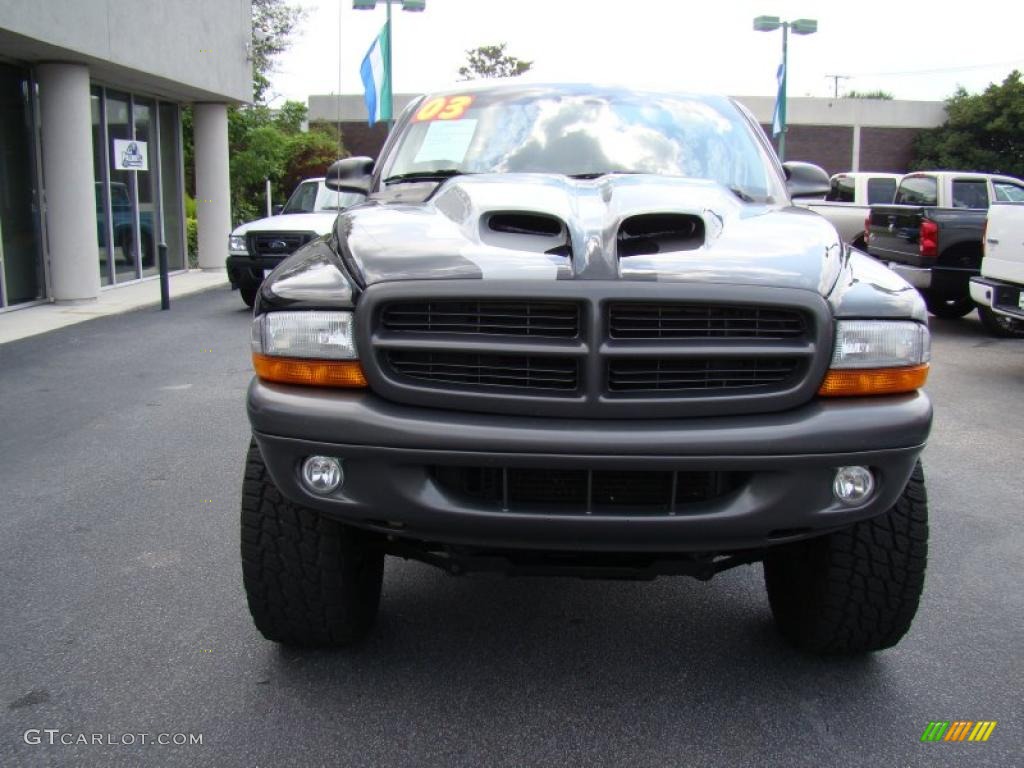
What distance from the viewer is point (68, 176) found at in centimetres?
1388

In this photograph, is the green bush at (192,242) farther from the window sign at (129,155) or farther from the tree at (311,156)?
the tree at (311,156)

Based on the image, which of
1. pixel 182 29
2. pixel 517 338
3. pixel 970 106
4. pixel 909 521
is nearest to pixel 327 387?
pixel 517 338

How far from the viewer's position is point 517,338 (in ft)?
8.59

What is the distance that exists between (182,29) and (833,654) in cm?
1678

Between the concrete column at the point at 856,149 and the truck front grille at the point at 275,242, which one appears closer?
the truck front grille at the point at 275,242

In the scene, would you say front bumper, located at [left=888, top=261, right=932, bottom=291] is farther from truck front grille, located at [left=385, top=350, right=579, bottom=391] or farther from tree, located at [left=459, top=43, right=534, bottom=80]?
tree, located at [left=459, top=43, right=534, bottom=80]

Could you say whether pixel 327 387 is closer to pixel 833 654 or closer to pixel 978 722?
pixel 833 654

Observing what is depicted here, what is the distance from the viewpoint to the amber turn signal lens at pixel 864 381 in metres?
2.65

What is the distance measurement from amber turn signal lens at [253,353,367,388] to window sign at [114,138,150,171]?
592 inches

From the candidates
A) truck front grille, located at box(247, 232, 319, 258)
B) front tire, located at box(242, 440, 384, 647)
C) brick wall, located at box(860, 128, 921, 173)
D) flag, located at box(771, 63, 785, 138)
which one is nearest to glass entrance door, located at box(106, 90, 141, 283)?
truck front grille, located at box(247, 232, 319, 258)

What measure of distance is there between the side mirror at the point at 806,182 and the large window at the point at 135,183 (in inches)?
511

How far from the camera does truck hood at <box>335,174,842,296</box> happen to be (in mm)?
2652

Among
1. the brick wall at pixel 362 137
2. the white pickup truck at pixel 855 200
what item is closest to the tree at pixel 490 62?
the brick wall at pixel 362 137

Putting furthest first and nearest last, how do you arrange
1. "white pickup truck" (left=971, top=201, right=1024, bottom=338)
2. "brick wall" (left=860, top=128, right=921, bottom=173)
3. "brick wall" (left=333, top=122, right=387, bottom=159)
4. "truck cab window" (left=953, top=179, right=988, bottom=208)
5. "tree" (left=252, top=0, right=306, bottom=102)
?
"brick wall" (left=333, top=122, right=387, bottom=159)
"brick wall" (left=860, top=128, right=921, bottom=173)
"tree" (left=252, top=0, right=306, bottom=102)
"truck cab window" (left=953, top=179, right=988, bottom=208)
"white pickup truck" (left=971, top=201, right=1024, bottom=338)
